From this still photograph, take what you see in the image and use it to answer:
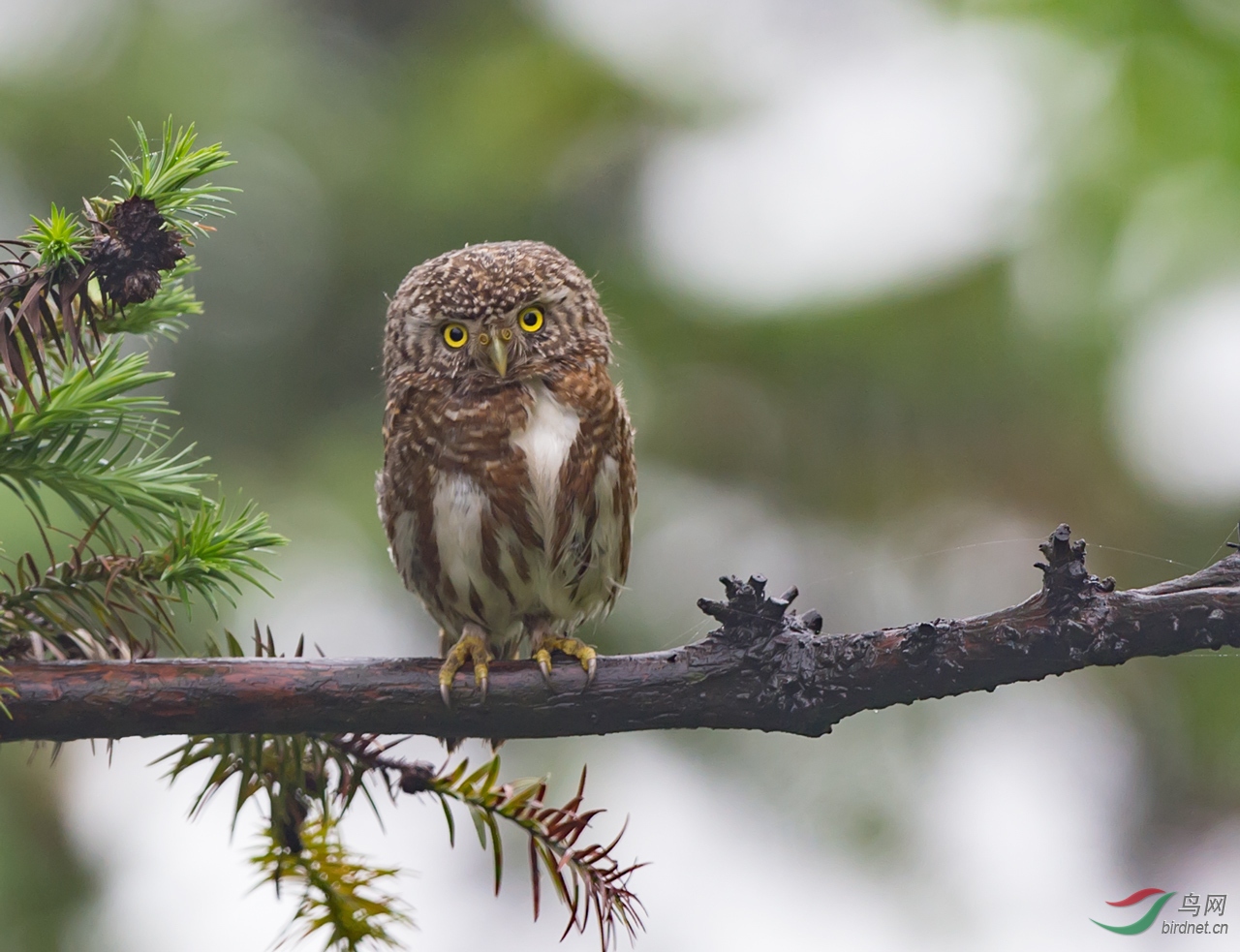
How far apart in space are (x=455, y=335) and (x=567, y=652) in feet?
2.32

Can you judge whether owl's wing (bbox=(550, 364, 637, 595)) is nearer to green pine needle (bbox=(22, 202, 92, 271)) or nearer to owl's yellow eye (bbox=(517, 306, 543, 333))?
owl's yellow eye (bbox=(517, 306, 543, 333))

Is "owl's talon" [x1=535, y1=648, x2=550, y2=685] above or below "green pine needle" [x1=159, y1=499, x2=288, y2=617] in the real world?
below

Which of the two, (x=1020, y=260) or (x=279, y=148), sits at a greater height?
(x=279, y=148)

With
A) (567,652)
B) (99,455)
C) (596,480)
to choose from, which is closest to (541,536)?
(596,480)

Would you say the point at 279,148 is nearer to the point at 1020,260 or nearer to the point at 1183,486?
the point at 1020,260

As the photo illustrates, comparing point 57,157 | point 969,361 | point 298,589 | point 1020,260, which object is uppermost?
point 57,157

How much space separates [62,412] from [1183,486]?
103 inches

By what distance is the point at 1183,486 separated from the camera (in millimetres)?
3025

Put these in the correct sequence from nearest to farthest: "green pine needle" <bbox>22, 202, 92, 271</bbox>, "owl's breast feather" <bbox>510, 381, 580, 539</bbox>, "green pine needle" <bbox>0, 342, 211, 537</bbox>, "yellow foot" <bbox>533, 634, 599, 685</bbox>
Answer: "green pine needle" <bbox>22, 202, 92, 271</bbox> → "green pine needle" <bbox>0, 342, 211, 537</bbox> → "yellow foot" <bbox>533, 634, 599, 685</bbox> → "owl's breast feather" <bbox>510, 381, 580, 539</bbox>

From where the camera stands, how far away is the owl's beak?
2293 mm

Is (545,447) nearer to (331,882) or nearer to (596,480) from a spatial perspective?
(596,480)

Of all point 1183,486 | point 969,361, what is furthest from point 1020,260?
point 1183,486

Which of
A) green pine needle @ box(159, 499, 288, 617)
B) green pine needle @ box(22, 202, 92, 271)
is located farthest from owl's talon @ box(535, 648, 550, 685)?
green pine needle @ box(22, 202, 92, 271)

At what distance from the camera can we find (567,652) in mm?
2059
